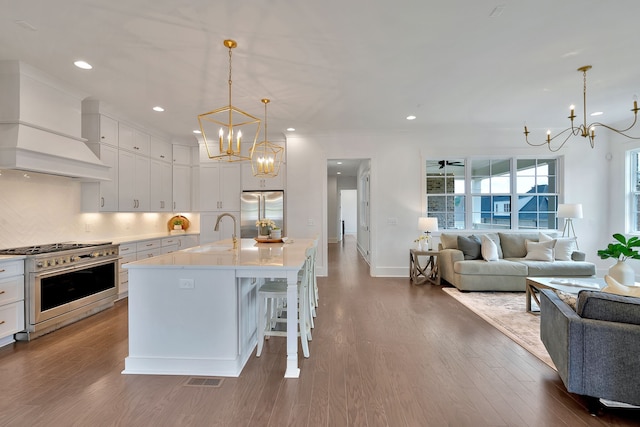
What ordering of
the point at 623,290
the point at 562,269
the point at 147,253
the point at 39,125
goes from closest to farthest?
1. the point at 623,290
2. the point at 39,125
3. the point at 562,269
4. the point at 147,253

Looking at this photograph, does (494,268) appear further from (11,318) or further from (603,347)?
(11,318)

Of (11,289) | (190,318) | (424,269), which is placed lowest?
(424,269)

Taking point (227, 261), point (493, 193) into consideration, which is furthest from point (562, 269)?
point (227, 261)

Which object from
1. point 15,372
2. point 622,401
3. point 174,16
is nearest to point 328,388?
point 622,401

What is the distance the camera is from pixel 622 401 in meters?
1.80

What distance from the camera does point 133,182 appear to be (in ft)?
16.4

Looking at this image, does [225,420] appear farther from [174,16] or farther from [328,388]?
[174,16]

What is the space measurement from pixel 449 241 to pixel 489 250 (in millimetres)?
660

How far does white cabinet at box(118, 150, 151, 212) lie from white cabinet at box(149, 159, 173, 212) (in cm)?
13

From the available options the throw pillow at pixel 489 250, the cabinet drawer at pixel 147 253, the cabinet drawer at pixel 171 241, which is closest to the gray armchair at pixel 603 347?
the throw pillow at pixel 489 250

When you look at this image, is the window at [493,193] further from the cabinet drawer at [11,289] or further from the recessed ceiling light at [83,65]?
the cabinet drawer at [11,289]

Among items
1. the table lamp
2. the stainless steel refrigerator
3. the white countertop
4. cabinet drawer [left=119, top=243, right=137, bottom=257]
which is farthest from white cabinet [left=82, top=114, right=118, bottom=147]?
the table lamp

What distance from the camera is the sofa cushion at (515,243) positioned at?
536 cm

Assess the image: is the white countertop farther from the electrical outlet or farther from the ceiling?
the ceiling
